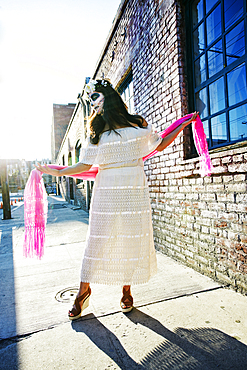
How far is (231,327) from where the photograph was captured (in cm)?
176

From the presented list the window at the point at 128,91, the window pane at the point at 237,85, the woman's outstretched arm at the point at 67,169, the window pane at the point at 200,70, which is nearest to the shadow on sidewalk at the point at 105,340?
the woman's outstretched arm at the point at 67,169

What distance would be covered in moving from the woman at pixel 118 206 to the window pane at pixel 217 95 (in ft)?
4.16

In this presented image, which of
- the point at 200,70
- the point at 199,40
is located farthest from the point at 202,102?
the point at 199,40

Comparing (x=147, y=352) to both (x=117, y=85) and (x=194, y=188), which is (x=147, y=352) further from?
(x=117, y=85)

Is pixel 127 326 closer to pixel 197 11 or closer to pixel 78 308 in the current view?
pixel 78 308

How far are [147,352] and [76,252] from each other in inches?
104

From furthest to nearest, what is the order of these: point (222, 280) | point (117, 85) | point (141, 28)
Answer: point (117, 85), point (141, 28), point (222, 280)

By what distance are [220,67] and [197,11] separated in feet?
3.43

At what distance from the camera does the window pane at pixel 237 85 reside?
2436 mm

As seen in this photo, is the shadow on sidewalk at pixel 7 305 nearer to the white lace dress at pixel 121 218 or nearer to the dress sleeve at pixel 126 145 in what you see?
the white lace dress at pixel 121 218

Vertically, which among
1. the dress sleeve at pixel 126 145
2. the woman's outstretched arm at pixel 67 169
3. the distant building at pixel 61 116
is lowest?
the woman's outstretched arm at pixel 67 169

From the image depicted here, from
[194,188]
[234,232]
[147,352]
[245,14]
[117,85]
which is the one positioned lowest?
[147,352]

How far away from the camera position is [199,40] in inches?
123

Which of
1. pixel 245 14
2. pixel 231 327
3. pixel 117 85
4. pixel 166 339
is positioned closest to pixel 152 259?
pixel 166 339
